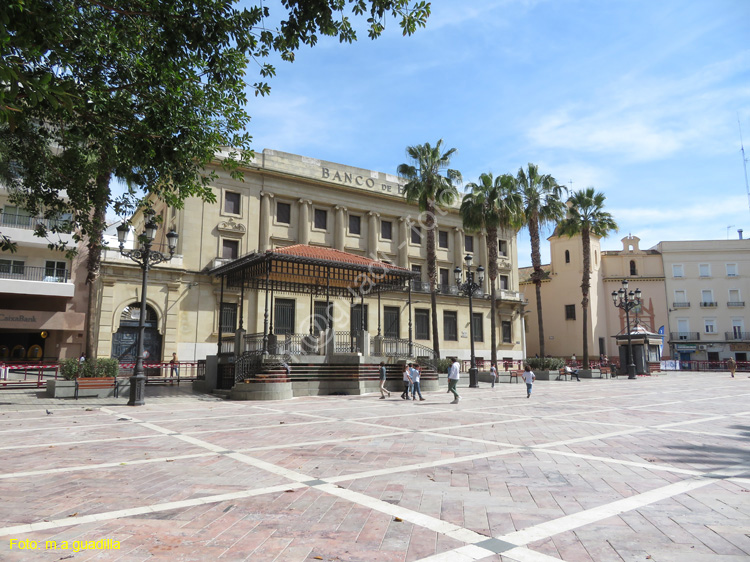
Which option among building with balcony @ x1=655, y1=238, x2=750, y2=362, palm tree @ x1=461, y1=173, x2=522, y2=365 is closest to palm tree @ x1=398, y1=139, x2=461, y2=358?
palm tree @ x1=461, y1=173, x2=522, y2=365

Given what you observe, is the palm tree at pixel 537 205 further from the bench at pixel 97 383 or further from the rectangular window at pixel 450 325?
the bench at pixel 97 383

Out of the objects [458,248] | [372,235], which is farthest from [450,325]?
[372,235]

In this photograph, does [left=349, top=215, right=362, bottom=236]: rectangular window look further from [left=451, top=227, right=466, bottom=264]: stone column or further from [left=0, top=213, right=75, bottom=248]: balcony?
[left=0, top=213, right=75, bottom=248]: balcony

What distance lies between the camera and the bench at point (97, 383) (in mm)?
16922

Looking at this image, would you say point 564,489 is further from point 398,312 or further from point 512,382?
point 398,312

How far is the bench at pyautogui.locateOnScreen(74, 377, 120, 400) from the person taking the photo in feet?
55.5

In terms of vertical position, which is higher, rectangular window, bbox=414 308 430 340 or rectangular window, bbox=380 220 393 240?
rectangular window, bbox=380 220 393 240

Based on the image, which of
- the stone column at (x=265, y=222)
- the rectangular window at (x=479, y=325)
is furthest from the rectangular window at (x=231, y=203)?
the rectangular window at (x=479, y=325)

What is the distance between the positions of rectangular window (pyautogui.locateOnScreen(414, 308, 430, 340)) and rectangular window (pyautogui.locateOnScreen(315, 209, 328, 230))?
9.87 metres

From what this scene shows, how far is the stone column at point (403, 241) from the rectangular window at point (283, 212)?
9.21 m

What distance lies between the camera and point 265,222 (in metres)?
33.7

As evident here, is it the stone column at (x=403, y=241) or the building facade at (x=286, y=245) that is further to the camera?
the stone column at (x=403, y=241)

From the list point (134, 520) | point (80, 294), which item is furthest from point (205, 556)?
point (80, 294)

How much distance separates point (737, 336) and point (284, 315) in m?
48.3
